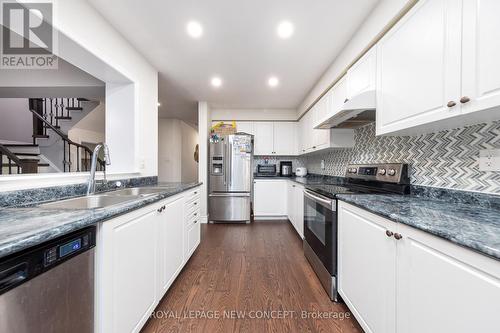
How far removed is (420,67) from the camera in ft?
3.97

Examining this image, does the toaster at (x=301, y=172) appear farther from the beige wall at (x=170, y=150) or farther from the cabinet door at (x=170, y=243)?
the beige wall at (x=170, y=150)

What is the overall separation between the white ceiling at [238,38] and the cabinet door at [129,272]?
5.32 ft

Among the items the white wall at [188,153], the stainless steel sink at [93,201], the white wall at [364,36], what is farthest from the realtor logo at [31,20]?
the white wall at [188,153]

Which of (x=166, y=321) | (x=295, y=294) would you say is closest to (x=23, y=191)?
(x=166, y=321)

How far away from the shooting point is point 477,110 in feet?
3.01

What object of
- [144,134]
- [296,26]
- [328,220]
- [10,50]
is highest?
[296,26]

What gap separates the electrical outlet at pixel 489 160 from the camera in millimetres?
1097

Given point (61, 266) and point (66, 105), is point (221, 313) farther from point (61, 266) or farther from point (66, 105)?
point (66, 105)

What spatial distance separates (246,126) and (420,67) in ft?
11.1

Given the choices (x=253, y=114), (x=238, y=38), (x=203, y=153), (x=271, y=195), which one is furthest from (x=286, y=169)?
(x=238, y=38)

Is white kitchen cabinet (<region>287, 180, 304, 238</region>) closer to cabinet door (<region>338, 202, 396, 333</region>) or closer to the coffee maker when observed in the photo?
the coffee maker

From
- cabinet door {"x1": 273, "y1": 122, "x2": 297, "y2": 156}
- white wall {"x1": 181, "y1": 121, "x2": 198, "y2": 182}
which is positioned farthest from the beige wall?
cabinet door {"x1": 273, "y1": 122, "x2": 297, "y2": 156}

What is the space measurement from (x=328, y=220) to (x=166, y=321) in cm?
143

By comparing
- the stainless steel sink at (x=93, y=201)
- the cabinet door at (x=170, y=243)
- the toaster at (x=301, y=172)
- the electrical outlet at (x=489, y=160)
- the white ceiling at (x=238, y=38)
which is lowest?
the cabinet door at (x=170, y=243)
